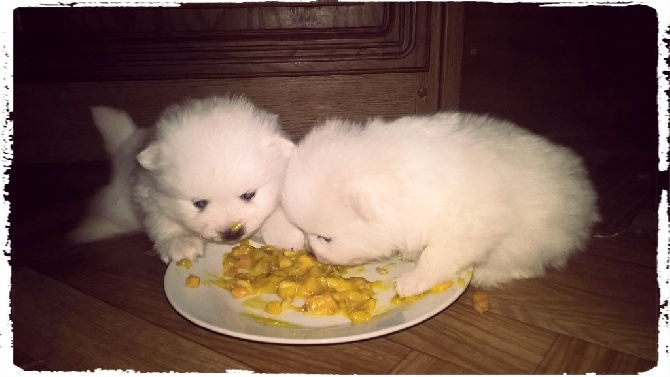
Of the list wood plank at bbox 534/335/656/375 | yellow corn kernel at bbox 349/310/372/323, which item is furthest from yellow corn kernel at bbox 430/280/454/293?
wood plank at bbox 534/335/656/375

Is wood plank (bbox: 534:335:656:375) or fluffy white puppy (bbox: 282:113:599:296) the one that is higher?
fluffy white puppy (bbox: 282:113:599:296)

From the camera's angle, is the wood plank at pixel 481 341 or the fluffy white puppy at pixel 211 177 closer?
the wood plank at pixel 481 341

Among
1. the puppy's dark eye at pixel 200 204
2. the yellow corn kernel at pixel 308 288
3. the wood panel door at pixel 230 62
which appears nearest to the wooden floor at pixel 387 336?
the yellow corn kernel at pixel 308 288

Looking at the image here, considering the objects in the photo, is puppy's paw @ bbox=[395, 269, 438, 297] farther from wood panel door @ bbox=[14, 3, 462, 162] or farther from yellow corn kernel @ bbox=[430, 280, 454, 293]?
wood panel door @ bbox=[14, 3, 462, 162]

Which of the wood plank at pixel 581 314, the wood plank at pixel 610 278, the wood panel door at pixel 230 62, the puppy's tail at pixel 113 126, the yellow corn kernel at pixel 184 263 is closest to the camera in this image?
the wood plank at pixel 581 314

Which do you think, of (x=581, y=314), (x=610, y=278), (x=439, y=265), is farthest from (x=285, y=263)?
(x=610, y=278)

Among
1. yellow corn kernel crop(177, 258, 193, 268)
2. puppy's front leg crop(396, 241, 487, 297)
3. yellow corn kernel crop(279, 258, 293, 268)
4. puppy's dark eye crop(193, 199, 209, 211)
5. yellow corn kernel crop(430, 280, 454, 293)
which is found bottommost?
Answer: yellow corn kernel crop(177, 258, 193, 268)

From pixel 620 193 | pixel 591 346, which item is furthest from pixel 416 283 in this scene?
pixel 620 193

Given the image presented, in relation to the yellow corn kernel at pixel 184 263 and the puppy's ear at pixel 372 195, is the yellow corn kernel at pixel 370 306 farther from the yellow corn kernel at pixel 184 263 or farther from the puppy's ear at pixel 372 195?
the yellow corn kernel at pixel 184 263
